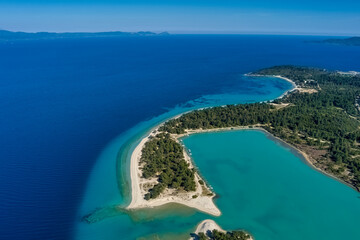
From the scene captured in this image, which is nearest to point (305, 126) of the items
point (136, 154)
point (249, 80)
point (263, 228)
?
point (263, 228)

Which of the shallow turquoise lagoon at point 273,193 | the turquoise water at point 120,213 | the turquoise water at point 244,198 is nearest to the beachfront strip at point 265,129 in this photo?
the turquoise water at point 120,213

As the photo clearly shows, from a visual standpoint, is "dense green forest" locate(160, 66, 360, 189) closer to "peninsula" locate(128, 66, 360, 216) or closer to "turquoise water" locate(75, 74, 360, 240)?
"peninsula" locate(128, 66, 360, 216)

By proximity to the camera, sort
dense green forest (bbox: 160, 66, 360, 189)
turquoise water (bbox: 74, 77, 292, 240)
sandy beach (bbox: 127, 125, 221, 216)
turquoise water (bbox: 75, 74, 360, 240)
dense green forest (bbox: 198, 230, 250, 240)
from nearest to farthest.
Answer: dense green forest (bbox: 198, 230, 250, 240) < turquoise water (bbox: 74, 77, 292, 240) < turquoise water (bbox: 75, 74, 360, 240) < sandy beach (bbox: 127, 125, 221, 216) < dense green forest (bbox: 160, 66, 360, 189)

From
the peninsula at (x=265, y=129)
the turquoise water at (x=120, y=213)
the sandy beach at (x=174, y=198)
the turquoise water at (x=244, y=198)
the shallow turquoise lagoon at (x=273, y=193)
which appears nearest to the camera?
the turquoise water at (x=120, y=213)

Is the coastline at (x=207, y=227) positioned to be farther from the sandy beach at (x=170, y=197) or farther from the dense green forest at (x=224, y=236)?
the sandy beach at (x=170, y=197)

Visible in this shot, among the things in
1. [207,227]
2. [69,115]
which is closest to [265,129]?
[207,227]

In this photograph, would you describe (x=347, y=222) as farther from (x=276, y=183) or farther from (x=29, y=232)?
(x=29, y=232)

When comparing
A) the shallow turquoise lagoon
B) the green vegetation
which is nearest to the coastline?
the shallow turquoise lagoon

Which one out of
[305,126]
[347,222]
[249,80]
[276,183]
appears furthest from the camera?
[249,80]
